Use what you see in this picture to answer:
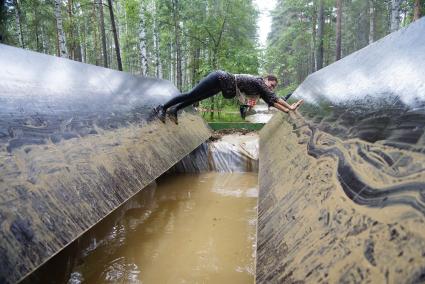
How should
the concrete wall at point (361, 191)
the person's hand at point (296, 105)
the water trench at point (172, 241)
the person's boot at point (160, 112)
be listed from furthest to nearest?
the person's boot at point (160, 112), the person's hand at point (296, 105), the water trench at point (172, 241), the concrete wall at point (361, 191)

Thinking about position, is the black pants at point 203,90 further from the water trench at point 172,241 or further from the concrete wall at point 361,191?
the concrete wall at point 361,191

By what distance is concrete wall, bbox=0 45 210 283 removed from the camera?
4.79 feet

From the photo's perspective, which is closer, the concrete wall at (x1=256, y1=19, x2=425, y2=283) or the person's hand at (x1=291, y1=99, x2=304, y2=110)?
the concrete wall at (x1=256, y1=19, x2=425, y2=283)

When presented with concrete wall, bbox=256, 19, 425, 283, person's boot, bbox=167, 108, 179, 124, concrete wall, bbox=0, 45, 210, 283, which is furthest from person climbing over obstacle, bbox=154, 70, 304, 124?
concrete wall, bbox=256, 19, 425, 283

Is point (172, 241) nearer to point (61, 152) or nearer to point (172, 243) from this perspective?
point (172, 243)

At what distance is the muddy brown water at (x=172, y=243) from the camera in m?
2.57

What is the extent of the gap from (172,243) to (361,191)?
2460mm

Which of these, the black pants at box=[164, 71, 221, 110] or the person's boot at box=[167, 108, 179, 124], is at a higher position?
the black pants at box=[164, 71, 221, 110]

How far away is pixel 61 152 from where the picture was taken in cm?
208

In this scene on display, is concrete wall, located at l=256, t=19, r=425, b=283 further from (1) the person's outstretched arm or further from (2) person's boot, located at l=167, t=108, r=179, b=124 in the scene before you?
(2) person's boot, located at l=167, t=108, r=179, b=124

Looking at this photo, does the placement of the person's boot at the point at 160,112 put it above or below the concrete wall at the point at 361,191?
above

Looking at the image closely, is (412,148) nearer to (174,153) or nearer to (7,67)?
(7,67)

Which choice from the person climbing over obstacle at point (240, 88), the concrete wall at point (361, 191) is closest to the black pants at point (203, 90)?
the person climbing over obstacle at point (240, 88)

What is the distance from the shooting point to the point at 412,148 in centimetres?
108
